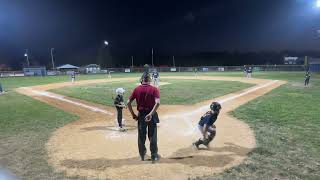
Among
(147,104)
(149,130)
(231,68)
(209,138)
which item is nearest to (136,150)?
(149,130)

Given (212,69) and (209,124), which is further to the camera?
(212,69)

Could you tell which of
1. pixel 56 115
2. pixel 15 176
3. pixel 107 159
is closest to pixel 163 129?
pixel 107 159

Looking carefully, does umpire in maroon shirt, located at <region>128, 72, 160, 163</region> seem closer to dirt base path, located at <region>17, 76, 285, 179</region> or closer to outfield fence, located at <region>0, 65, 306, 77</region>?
dirt base path, located at <region>17, 76, 285, 179</region>

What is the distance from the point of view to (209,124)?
8.34m

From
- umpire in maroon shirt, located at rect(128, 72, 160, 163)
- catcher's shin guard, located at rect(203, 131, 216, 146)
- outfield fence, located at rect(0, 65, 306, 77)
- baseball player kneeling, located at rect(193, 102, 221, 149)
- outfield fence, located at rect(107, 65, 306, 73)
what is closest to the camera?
umpire in maroon shirt, located at rect(128, 72, 160, 163)

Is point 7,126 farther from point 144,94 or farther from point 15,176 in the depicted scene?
point 144,94

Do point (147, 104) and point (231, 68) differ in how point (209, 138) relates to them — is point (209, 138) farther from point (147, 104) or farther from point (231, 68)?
point (231, 68)

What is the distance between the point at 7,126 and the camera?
42.1 feet

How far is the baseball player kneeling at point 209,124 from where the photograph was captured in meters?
8.27

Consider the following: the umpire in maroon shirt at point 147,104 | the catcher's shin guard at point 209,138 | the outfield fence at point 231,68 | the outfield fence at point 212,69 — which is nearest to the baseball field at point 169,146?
the catcher's shin guard at point 209,138

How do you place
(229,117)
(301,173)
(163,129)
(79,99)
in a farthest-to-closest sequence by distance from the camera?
(79,99) → (229,117) → (163,129) → (301,173)

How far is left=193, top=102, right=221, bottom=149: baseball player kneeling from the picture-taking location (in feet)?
27.1

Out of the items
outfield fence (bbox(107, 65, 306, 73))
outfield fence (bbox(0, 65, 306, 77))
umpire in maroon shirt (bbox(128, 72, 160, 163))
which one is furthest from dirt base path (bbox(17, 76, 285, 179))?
outfield fence (bbox(107, 65, 306, 73))

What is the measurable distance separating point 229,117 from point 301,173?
7064 millimetres
